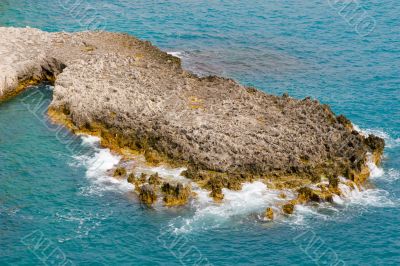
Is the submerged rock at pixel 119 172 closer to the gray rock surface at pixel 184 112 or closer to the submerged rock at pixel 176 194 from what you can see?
the gray rock surface at pixel 184 112

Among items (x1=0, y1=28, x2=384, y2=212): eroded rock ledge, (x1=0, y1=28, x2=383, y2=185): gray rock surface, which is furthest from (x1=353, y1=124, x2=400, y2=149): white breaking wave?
(x1=0, y1=28, x2=383, y2=185): gray rock surface

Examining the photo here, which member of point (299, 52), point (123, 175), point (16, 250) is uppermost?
point (299, 52)

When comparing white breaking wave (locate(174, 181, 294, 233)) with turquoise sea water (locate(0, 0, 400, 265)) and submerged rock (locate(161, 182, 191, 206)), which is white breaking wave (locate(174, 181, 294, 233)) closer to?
turquoise sea water (locate(0, 0, 400, 265))

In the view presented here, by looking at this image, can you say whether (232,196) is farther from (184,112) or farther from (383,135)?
(383,135)

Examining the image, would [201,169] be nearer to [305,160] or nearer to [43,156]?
[305,160]

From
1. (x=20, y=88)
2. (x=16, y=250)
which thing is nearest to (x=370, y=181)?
(x=16, y=250)

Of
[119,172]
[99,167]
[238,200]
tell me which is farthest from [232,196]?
[99,167]
